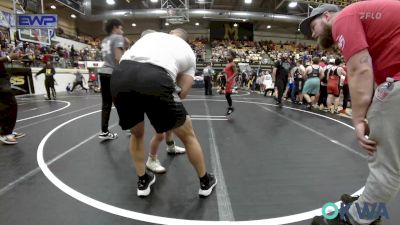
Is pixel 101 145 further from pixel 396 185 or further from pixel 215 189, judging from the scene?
pixel 396 185

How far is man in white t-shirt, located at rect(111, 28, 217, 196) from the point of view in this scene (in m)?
1.86

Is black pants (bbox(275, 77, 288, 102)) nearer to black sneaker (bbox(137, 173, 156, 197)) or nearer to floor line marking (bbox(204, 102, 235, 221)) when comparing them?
floor line marking (bbox(204, 102, 235, 221))

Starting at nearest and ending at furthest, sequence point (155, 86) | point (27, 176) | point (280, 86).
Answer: point (155, 86)
point (27, 176)
point (280, 86)

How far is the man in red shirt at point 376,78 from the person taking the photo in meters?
1.28

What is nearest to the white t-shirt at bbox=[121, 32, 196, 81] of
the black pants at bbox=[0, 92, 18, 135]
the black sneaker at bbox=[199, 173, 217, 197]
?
the black sneaker at bbox=[199, 173, 217, 197]

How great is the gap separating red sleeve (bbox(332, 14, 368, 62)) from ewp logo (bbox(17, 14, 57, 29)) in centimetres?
1164

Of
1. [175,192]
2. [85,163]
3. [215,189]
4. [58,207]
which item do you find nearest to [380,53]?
[215,189]

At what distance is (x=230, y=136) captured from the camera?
429 cm

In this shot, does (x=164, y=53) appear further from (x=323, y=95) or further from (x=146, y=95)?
(x=323, y=95)

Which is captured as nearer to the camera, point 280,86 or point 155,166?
point 155,166

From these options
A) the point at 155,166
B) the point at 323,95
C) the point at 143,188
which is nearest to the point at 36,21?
the point at 323,95

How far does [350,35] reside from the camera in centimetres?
130

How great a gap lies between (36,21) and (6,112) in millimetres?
8630

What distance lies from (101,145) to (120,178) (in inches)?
50.2
